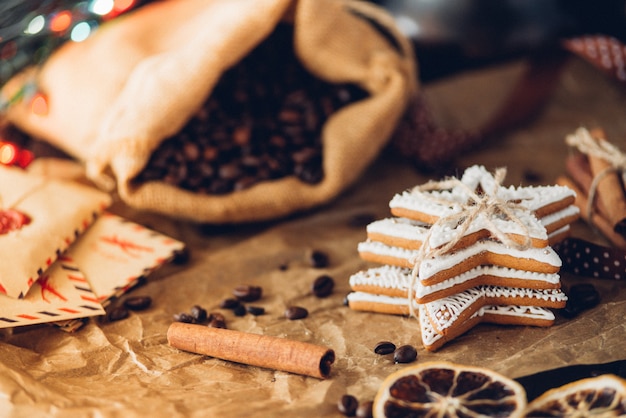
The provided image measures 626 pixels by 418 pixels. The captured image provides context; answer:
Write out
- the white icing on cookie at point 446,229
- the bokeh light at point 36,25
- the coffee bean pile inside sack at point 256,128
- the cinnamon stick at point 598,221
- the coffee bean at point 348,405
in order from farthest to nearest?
the bokeh light at point 36,25 → the coffee bean pile inside sack at point 256,128 → the cinnamon stick at point 598,221 → the white icing on cookie at point 446,229 → the coffee bean at point 348,405

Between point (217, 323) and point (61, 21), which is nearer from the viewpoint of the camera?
point (217, 323)

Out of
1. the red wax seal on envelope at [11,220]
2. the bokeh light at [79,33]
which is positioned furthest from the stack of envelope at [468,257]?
the bokeh light at [79,33]

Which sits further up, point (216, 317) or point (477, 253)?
point (477, 253)

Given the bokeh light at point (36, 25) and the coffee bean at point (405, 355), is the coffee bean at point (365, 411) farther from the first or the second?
the bokeh light at point (36, 25)

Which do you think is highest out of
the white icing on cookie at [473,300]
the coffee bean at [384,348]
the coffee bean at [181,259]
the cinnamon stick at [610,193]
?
the cinnamon stick at [610,193]

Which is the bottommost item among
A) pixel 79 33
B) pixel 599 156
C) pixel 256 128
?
pixel 599 156

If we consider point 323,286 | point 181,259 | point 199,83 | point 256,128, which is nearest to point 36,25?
point 199,83

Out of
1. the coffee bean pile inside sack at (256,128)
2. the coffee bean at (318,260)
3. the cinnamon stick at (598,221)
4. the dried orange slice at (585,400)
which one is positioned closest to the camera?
the dried orange slice at (585,400)

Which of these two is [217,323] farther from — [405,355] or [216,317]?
[405,355]
